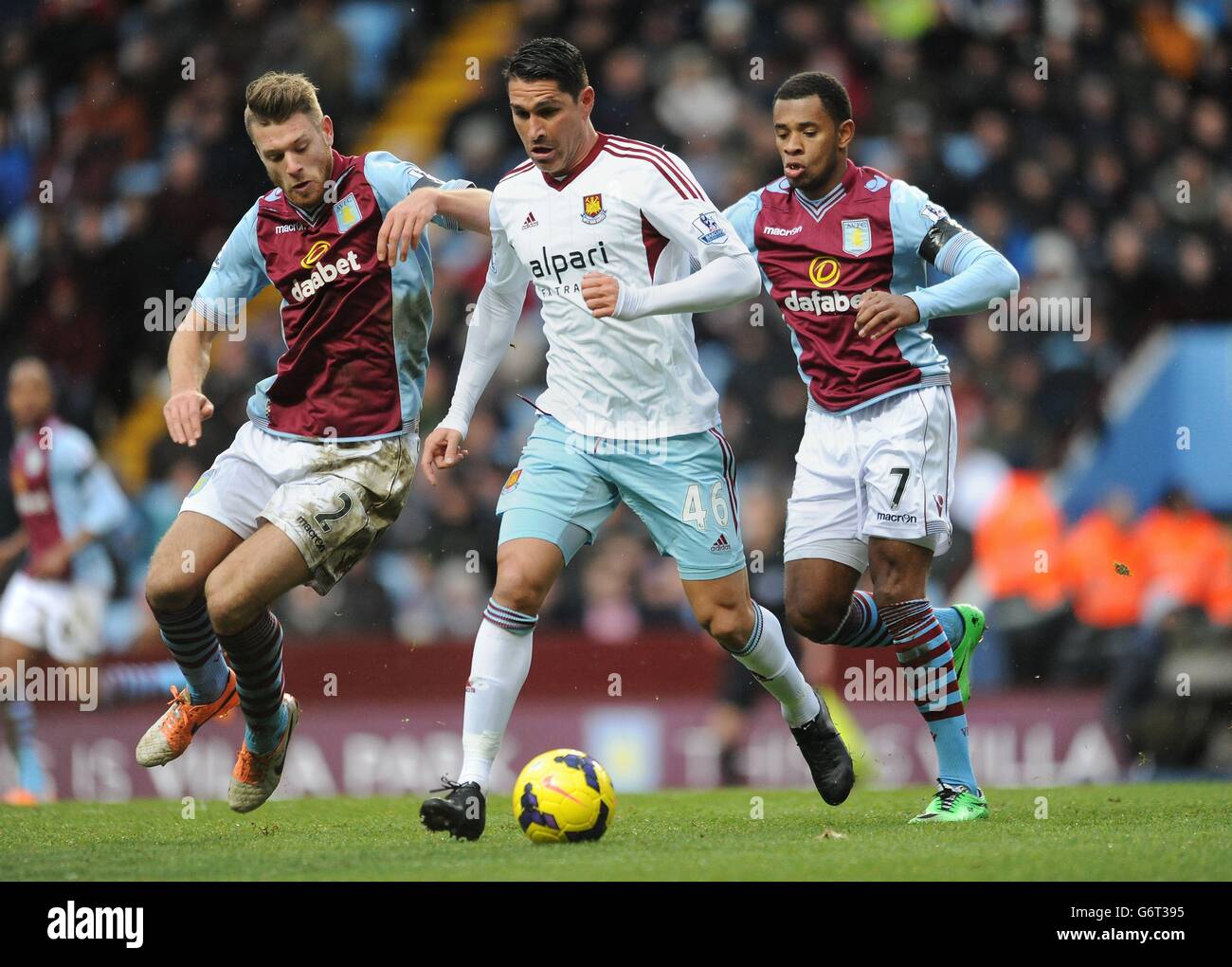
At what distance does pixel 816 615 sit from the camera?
6129mm

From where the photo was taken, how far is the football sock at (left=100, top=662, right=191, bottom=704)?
9.73 m

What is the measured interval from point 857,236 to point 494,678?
2.03 m

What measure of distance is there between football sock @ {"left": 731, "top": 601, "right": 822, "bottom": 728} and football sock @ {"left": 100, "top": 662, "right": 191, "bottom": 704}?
15.6ft

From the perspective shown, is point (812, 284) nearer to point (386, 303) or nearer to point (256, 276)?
point (386, 303)

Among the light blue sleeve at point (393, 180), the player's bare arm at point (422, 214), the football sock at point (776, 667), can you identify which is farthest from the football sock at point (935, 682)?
the light blue sleeve at point (393, 180)

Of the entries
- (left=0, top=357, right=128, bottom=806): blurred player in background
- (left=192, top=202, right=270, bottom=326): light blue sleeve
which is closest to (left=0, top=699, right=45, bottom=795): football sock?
(left=0, top=357, right=128, bottom=806): blurred player in background

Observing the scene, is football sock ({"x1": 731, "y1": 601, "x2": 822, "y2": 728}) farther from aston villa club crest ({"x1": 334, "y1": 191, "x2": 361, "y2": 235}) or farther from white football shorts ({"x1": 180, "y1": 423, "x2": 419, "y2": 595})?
aston villa club crest ({"x1": 334, "y1": 191, "x2": 361, "y2": 235})

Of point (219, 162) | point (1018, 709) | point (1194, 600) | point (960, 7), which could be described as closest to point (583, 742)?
point (1018, 709)

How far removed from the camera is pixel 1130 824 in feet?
19.0

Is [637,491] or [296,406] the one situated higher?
[296,406]

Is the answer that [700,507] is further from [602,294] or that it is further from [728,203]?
[728,203]

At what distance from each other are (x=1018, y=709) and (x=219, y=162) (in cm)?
686

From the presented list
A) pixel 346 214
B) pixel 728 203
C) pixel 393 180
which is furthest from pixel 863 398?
pixel 728 203
